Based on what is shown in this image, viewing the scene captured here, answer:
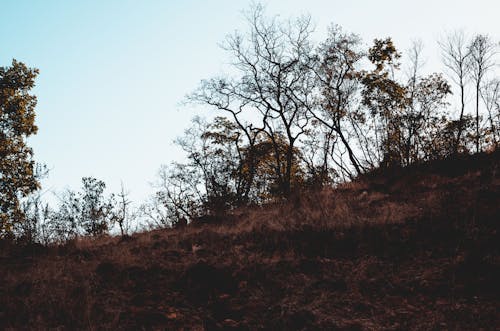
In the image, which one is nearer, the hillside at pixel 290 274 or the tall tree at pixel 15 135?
the hillside at pixel 290 274

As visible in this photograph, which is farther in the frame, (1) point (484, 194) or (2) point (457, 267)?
(1) point (484, 194)

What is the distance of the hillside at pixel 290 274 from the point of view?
4.06 m

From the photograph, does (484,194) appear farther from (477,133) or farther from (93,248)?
(477,133)

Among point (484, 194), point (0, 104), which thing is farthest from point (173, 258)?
point (0, 104)

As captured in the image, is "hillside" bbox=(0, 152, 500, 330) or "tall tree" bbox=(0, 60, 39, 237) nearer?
"hillside" bbox=(0, 152, 500, 330)

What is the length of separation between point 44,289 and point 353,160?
58.2 ft

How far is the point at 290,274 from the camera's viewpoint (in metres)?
5.29

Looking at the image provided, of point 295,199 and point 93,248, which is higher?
point 295,199

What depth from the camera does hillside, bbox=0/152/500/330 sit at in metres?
4.06

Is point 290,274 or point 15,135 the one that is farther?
point 15,135

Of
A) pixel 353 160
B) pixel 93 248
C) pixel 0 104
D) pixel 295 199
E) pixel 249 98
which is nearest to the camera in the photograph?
pixel 93 248

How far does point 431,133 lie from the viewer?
838 inches

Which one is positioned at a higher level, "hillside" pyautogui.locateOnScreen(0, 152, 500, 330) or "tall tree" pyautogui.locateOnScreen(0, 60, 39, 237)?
"tall tree" pyautogui.locateOnScreen(0, 60, 39, 237)

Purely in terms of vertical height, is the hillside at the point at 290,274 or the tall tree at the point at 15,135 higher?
the tall tree at the point at 15,135
